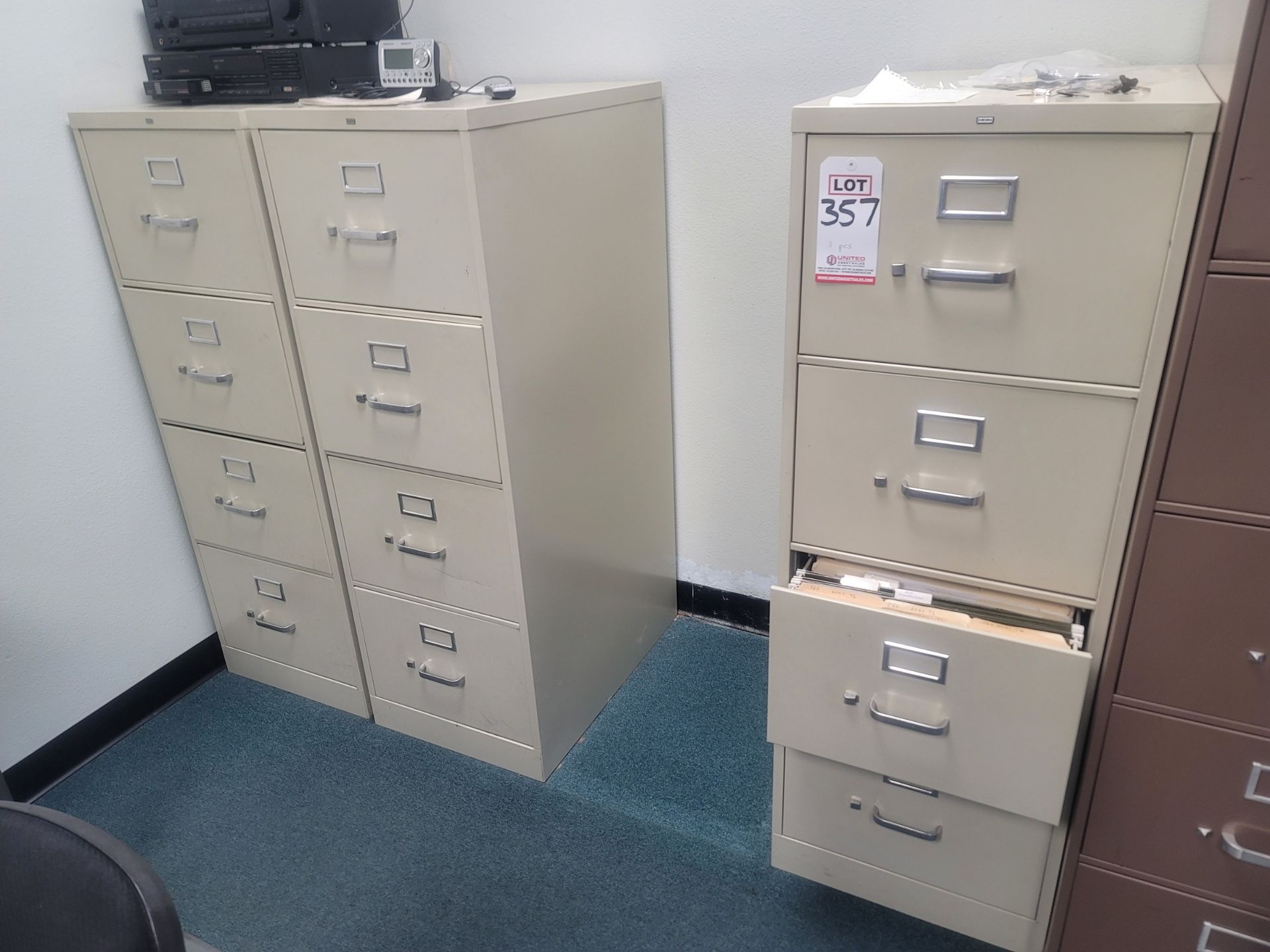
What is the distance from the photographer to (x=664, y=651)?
2.25 metres

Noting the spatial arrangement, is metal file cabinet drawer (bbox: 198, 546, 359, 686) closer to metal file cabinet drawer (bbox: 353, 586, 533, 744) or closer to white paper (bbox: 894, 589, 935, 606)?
metal file cabinet drawer (bbox: 353, 586, 533, 744)

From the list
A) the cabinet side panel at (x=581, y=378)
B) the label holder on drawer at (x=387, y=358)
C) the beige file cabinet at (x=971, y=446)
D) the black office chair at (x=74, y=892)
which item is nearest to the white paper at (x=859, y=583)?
the beige file cabinet at (x=971, y=446)

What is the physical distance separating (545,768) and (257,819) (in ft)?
1.97

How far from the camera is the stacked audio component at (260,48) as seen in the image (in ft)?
5.45

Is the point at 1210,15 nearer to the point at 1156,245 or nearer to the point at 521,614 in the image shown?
the point at 1156,245

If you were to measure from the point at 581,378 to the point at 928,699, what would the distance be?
2.93 feet

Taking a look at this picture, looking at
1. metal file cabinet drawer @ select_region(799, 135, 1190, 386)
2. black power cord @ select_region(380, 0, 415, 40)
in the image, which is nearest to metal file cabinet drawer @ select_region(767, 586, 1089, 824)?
metal file cabinet drawer @ select_region(799, 135, 1190, 386)

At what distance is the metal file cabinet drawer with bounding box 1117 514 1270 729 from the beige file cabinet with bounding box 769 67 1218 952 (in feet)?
0.21

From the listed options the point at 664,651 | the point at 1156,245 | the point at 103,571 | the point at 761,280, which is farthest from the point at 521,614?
the point at 1156,245

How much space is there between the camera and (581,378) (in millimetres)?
1748

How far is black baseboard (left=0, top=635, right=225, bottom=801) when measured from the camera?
1857mm

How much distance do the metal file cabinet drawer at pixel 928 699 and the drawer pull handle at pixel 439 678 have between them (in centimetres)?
75

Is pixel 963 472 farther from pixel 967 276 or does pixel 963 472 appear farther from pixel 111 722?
pixel 111 722

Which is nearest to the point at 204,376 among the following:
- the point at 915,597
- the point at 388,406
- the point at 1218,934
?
the point at 388,406
